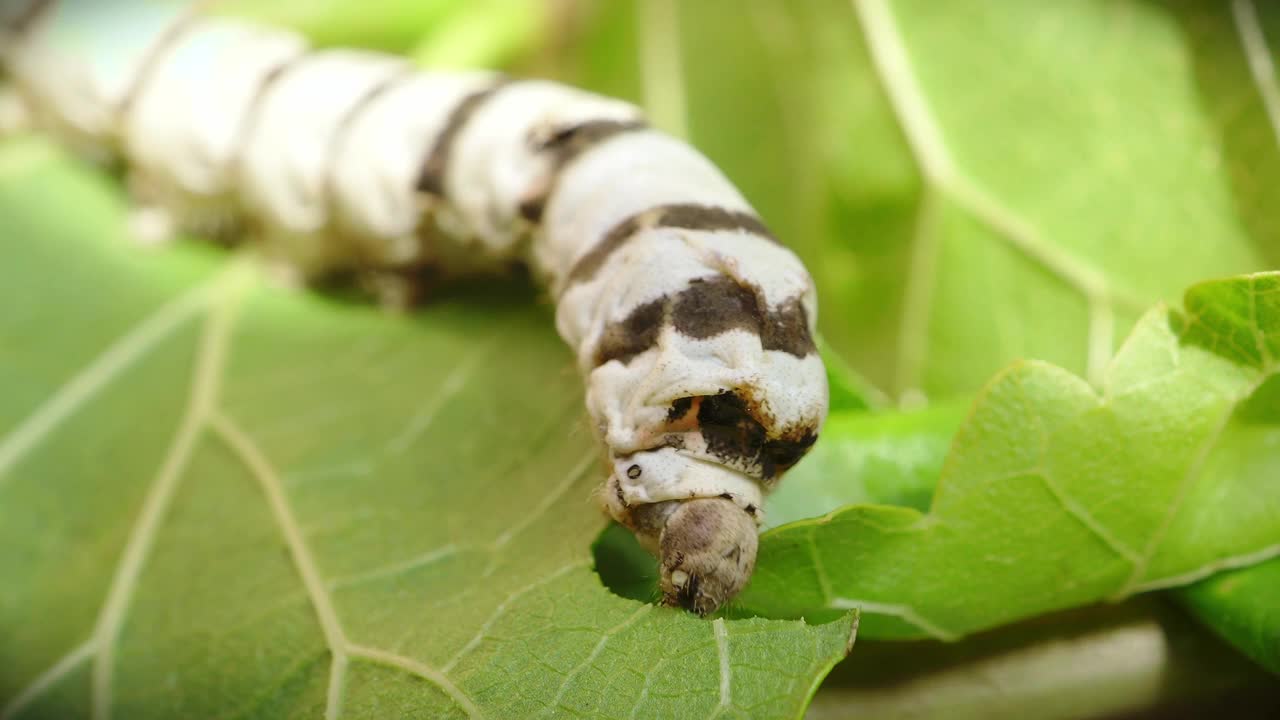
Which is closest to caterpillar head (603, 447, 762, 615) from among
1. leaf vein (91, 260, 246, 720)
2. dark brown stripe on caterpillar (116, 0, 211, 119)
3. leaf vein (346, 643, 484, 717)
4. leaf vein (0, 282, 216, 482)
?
leaf vein (346, 643, 484, 717)

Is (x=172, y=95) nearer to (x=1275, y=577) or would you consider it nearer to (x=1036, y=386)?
(x=1036, y=386)

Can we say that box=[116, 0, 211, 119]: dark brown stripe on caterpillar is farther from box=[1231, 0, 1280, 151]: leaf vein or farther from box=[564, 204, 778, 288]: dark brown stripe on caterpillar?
box=[1231, 0, 1280, 151]: leaf vein

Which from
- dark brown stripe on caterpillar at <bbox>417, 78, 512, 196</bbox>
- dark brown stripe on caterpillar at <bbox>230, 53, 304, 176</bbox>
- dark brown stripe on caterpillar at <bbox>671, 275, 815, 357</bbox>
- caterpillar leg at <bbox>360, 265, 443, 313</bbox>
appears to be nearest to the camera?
dark brown stripe on caterpillar at <bbox>671, 275, 815, 357</bbox>

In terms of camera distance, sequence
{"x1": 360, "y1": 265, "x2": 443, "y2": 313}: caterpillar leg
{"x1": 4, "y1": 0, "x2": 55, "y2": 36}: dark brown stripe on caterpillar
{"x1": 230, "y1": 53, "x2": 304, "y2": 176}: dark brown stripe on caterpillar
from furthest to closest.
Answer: {"x1": 4, "y1": 0, "x2": 55, "y2": 36}: dark brown stripe on caterpillar < {"x1": 230, "y1": 53, "x2": 304, "y2": 176}: dark brown stripe on caterpillar < {"x1": 360, "y1": 265, "x2": 443, "y2": 313}: caterpillar leg

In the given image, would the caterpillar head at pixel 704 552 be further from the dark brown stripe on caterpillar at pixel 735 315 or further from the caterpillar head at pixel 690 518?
the dark brown stripe on caterpillar at pixel 735 315

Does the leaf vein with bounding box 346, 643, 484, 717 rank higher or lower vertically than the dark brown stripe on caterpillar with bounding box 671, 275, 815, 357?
lower

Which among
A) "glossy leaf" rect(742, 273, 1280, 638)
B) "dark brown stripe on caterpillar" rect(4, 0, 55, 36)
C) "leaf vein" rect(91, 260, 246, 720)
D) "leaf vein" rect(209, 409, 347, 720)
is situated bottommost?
"leaf vein" rect(91, 260, 246, 720)

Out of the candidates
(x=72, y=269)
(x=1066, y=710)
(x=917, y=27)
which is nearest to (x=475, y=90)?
(x=917, y=27)

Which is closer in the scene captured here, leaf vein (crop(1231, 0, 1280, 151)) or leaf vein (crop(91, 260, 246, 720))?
leaf vein (crop(91, 260, 246, 720))
